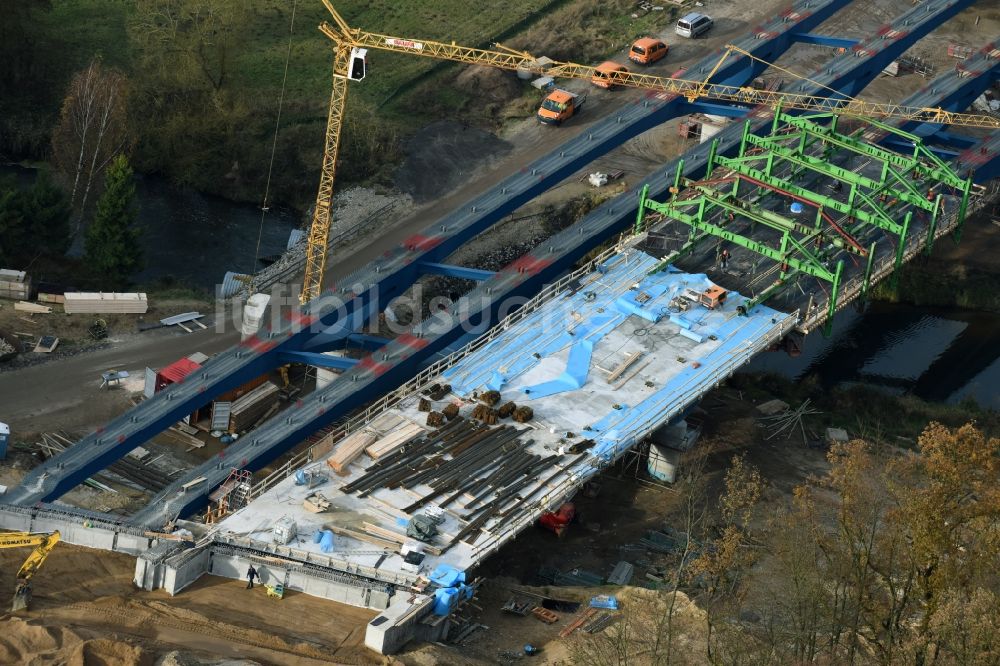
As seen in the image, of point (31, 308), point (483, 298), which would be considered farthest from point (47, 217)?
point (483, 298)

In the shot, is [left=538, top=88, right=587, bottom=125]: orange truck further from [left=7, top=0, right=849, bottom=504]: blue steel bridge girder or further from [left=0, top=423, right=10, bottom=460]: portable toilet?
[left=0, top=423, right=10, bottom=460]: portable toilet

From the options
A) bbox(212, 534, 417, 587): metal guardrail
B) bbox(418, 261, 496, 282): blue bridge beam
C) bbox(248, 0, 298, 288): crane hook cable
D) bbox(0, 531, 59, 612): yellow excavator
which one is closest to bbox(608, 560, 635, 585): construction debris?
bbox(212, 534, 417, 587): metal guardrail

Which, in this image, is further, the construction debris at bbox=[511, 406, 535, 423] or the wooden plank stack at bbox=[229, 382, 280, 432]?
the wooden plank stack at bbox=[229, 382, 280, 432]

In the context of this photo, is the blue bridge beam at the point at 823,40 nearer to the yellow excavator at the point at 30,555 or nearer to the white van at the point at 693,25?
the white van at the point at 693,25

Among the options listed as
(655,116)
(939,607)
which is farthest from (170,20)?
(939,607)

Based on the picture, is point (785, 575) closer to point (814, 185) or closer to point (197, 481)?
point (197, 481)
